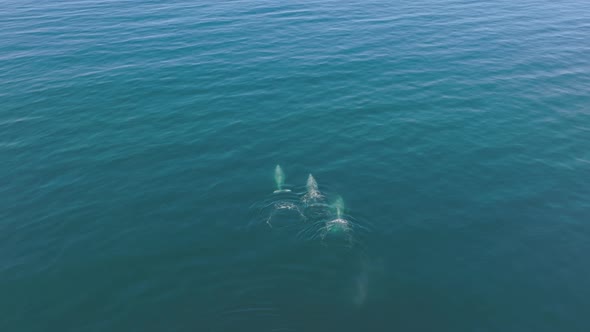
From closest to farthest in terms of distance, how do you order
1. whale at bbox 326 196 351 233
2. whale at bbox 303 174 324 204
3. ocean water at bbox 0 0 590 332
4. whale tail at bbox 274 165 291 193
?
ocean water at bbox 0 0 590 332
whale at bbox 326 196 351 233
whale at bbox 303 174 324 204
whale tail at bbox 274 165 291 193

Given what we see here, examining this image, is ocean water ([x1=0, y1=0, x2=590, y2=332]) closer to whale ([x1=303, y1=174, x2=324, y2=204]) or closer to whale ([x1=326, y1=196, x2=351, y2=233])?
whale ([x1=326, y1=196, x2=351, y2=233])

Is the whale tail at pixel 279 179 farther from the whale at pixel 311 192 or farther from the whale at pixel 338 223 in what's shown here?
the whale at pixel 338 223

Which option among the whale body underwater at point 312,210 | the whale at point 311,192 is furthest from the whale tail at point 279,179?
the whale at point 311,192

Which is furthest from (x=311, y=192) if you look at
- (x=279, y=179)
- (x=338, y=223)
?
(x=338, y=223)

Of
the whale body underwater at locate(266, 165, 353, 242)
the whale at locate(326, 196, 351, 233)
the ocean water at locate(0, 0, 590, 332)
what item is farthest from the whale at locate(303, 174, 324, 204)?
the whale at locate(326, 196, 351, 233)

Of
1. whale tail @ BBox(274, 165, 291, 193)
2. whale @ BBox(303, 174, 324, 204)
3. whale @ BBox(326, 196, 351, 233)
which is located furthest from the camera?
whale tail @ BBox(274, 165, 291, 193)

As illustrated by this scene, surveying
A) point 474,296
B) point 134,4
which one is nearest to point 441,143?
point 474,296

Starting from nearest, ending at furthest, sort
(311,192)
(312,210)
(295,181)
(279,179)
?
1. (312,210)
2. (311,192)
3. (295,181)
4. (279,179)

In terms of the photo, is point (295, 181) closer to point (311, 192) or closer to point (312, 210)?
point (311, 192)

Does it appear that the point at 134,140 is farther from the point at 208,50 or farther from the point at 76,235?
the point at 208,50
